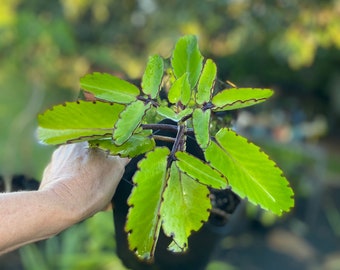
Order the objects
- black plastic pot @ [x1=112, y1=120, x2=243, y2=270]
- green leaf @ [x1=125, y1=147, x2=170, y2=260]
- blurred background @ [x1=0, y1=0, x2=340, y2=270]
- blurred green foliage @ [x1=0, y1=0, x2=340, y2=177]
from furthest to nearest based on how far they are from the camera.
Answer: blurred green foliage @ [x1=0, y1=0, x2=340, y2=177] < blurred background @ [x1=0, y1=0, x2=340, y2=270] < black plastic pot @ [x1=112, y1=120, x2=243, y2=270] < green leaf @ [x1=125, y1=147, x2=170, y2=260]

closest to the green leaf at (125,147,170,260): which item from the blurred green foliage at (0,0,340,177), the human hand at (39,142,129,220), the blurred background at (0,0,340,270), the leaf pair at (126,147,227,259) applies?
the leaf pair at (126,147,227,259)

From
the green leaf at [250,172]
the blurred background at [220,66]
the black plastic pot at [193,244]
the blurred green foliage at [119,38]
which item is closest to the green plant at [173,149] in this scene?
the green leaf at [250,172]

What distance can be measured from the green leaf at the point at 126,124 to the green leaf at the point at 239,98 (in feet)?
0.26

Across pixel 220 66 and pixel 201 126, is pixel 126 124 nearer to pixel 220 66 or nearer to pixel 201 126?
pixel 201 126

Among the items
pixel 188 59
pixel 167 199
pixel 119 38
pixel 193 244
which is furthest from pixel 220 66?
pixel 119 38

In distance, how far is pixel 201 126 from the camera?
59 centimetres

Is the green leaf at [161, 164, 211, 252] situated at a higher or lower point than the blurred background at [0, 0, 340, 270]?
higher

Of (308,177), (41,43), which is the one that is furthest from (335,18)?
(41,43)

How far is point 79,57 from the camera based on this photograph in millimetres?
7797

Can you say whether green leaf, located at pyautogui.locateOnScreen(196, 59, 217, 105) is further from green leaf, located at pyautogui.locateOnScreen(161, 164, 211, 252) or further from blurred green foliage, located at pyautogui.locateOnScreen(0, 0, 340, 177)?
blurred green foliage, located at pyautogui.locateOnScreen(0, 0, 340, 177)

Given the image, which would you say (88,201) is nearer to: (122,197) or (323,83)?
(122,197)

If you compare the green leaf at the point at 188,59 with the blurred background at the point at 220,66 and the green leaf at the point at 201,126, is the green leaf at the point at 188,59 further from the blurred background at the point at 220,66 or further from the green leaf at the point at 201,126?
the blurred background at the point at 220,66

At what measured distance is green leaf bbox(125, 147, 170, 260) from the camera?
22.3 inches

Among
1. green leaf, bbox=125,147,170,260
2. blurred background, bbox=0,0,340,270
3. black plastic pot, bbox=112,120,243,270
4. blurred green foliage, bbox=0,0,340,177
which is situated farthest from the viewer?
blurred green foliage, bbox=0,0,340,177
